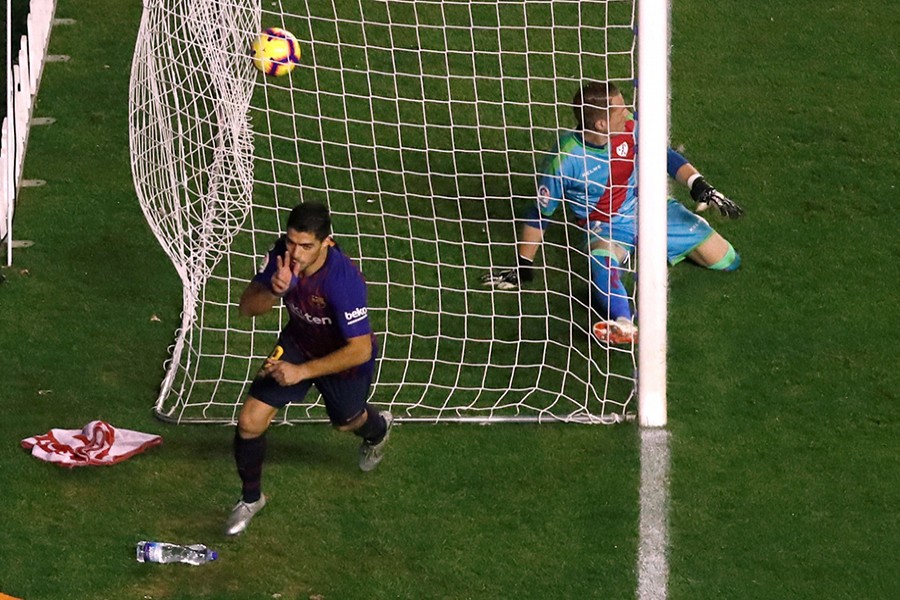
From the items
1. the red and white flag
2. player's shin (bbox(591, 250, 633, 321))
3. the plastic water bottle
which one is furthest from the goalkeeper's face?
the plastic water bottle

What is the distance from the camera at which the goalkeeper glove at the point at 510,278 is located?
9.82m

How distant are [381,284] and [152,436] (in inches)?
75.9

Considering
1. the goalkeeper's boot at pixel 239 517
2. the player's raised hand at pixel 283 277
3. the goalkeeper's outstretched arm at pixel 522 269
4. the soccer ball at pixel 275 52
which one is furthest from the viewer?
the soccer ball at pixel 275 52

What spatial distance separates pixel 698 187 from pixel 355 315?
3.21 m

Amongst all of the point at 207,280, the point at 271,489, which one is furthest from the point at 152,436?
the point at 207,280

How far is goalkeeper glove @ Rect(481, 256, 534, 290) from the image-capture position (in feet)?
32.2

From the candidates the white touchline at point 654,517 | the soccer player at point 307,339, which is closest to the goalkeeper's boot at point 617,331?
the white touchline at point 654,517

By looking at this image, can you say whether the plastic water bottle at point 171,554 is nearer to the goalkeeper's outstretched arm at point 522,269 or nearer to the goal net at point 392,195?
the goal net at point 392,195

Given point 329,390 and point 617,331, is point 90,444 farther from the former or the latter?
point 617,331

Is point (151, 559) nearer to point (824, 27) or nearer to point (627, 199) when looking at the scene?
point (627, 199)

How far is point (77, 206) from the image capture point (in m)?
10.7

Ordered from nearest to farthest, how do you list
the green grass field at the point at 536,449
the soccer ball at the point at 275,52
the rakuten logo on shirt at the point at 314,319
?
1. the rakuten logo on shirt at the point at 314,319
2. the green grass field at the point at 536,449
3. the soccer ball at the point at 275,52

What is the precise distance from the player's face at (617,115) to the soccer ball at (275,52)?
2793 millimetres

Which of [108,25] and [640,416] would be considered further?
[108,25]
